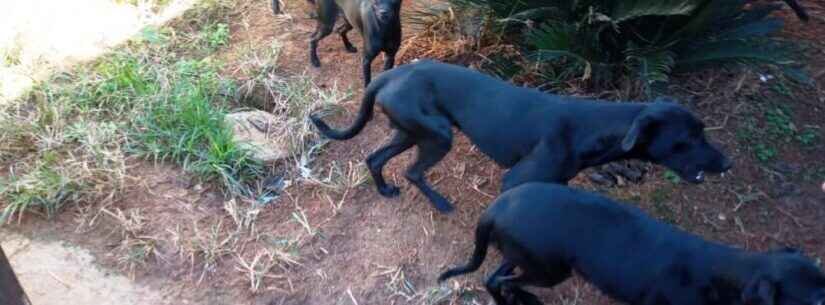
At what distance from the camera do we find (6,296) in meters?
3.00

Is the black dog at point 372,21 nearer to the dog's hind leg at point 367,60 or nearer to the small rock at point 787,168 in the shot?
the dog's hind leg at point 367,60

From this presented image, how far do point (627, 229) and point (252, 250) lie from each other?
6.74ft

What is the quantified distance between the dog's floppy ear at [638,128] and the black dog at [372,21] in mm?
1775

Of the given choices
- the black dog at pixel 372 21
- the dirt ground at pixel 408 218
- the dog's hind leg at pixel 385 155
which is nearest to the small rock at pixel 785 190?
the dirt ground at pixel 408 218

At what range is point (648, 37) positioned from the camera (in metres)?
4.54

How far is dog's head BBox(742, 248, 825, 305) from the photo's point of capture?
250cm

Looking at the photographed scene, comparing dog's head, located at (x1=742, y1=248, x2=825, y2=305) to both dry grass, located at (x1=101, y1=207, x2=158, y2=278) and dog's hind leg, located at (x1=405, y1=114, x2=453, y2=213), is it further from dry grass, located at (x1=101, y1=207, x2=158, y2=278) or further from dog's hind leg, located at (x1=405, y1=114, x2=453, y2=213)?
dry grass, located at (x1=101, y1=207, x2=158, y2=278)

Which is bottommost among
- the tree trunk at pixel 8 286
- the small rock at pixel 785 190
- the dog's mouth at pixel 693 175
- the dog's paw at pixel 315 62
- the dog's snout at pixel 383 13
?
the small rock at pixel 785 190

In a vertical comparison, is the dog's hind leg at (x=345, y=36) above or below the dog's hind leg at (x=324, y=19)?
below

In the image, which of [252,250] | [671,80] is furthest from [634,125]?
[252,250]

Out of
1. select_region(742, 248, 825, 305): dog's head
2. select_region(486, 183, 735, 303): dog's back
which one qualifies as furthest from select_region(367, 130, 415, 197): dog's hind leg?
select_region(742, 248, 825, 305): dog's head

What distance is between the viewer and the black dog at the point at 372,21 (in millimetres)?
4461

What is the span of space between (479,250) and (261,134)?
1.95 metres

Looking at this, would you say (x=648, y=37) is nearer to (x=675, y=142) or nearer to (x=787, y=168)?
(x=787, y=168)
